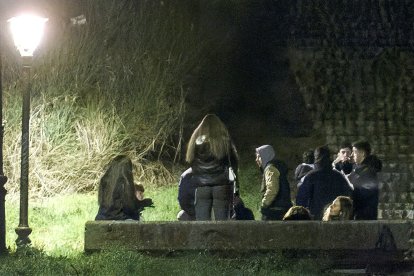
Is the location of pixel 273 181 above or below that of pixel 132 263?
above

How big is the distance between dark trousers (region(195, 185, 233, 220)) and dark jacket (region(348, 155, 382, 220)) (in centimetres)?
156

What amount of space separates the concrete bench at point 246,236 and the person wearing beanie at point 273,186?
48.5 inches

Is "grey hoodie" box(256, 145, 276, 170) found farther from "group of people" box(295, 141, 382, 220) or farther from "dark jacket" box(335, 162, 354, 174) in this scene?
"dark jacket" box(335, 162, 354, 174)

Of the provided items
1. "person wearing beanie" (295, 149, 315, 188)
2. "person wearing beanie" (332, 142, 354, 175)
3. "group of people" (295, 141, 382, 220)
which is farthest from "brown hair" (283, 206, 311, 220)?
"person wearing beanie" (332, 142, 354, 175)

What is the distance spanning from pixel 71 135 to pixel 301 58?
11.0 metres

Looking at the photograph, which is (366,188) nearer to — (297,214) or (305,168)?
(297,214)

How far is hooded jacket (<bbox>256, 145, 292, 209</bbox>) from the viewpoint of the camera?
15899 mm

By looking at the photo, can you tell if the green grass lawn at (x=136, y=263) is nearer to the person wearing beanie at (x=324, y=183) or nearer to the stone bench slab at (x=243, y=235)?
the stone bench slab at (x=243, y=235)

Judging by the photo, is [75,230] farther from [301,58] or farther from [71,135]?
[301,58]

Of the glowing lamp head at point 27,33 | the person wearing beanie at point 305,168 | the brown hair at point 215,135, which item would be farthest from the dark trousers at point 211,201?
the glowing lamp head at point 27,33

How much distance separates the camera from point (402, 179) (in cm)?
2845

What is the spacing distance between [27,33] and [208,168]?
2879 millimetres

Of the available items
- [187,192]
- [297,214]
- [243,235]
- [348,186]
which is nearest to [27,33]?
[187,192]

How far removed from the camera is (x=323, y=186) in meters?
15.6
